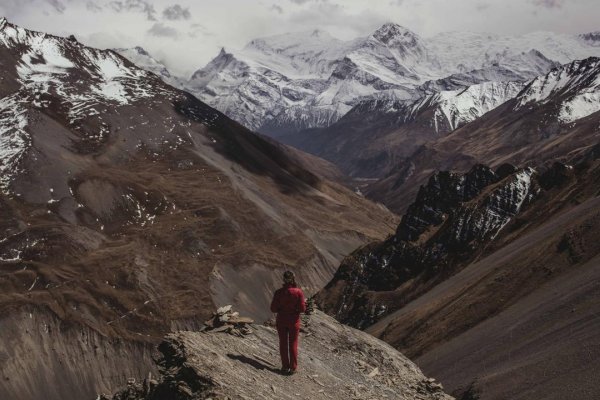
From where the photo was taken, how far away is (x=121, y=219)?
383ft

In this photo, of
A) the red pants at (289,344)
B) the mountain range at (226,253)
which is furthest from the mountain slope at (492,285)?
the red pants at (289,344)

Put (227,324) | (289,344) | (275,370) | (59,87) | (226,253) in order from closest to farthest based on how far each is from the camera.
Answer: (289,344) → (275,370) → (227,324) → (226,253) → (59,87)

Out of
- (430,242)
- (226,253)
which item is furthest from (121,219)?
Result: (430,242)

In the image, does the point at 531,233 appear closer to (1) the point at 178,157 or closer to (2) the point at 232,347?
(2) the point at 232,347

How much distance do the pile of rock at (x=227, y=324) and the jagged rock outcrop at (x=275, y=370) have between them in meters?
0.33

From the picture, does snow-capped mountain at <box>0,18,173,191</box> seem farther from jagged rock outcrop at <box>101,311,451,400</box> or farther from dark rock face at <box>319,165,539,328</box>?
jagged rock outcrop at <box>101,311,451,400</box>

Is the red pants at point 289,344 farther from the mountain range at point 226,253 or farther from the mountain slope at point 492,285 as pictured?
the mountain slope at point 492,285

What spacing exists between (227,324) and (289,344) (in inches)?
139

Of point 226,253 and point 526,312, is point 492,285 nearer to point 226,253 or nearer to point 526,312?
point 526,312

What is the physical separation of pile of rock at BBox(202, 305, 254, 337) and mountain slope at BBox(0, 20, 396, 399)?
61197mm

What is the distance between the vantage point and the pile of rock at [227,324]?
925 inches

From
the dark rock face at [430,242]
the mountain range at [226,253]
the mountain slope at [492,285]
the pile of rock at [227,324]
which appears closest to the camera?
the pile of rock at [227,324]

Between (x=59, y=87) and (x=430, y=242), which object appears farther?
(x=59, y=87)

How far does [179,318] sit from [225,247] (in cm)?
2468
